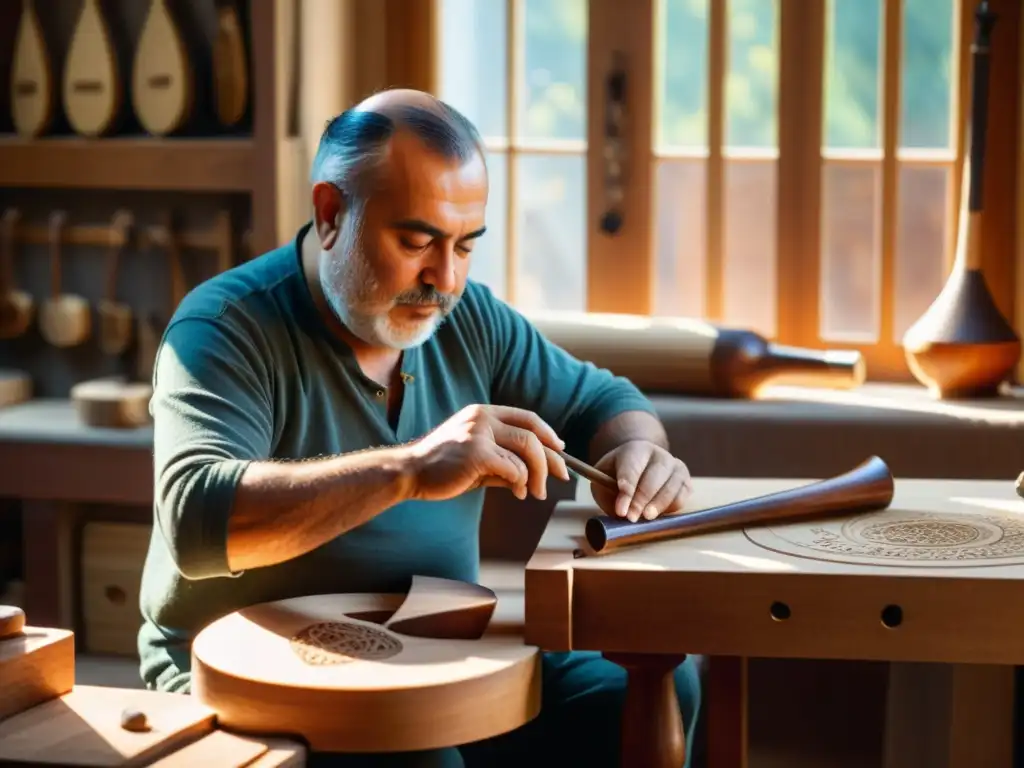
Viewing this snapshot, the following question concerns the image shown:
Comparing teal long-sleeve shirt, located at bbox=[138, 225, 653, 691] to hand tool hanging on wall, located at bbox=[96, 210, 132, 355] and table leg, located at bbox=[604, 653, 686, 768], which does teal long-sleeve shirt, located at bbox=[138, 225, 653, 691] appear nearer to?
table leg, located at bbox=[604, 653, 686, 768]

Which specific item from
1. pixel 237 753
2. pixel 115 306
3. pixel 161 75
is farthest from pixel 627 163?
pixel 237 753

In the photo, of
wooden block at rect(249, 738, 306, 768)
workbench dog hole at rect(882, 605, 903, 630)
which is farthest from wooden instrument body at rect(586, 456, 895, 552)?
wooden block at rect(249, 738, 306, 768)

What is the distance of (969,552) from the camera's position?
79.1 inches

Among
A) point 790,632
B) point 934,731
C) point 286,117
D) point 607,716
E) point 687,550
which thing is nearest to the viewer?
point 790,632

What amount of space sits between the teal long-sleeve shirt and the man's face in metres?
0.10

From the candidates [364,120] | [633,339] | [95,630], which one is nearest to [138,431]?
[95,630]

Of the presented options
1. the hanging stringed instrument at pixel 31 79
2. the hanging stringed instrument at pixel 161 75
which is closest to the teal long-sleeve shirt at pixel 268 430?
the hanging stringed instrument at pixel 161 75

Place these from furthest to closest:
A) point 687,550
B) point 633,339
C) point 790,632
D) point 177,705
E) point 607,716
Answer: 1. point 633,339
2. point 607,716
3. point 687,550
4. point 790,632
5. point 177,705

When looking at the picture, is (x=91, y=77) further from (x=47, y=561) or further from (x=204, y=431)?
(x=204, y=431)

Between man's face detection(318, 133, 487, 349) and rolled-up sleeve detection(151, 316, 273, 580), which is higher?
man's face detection(318, 133, 487, 349)

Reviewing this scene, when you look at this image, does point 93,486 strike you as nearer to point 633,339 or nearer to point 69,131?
point 69,131

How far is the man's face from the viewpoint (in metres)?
2.13

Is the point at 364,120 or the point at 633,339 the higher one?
the point at 364,120

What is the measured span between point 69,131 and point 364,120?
1.77 meters
